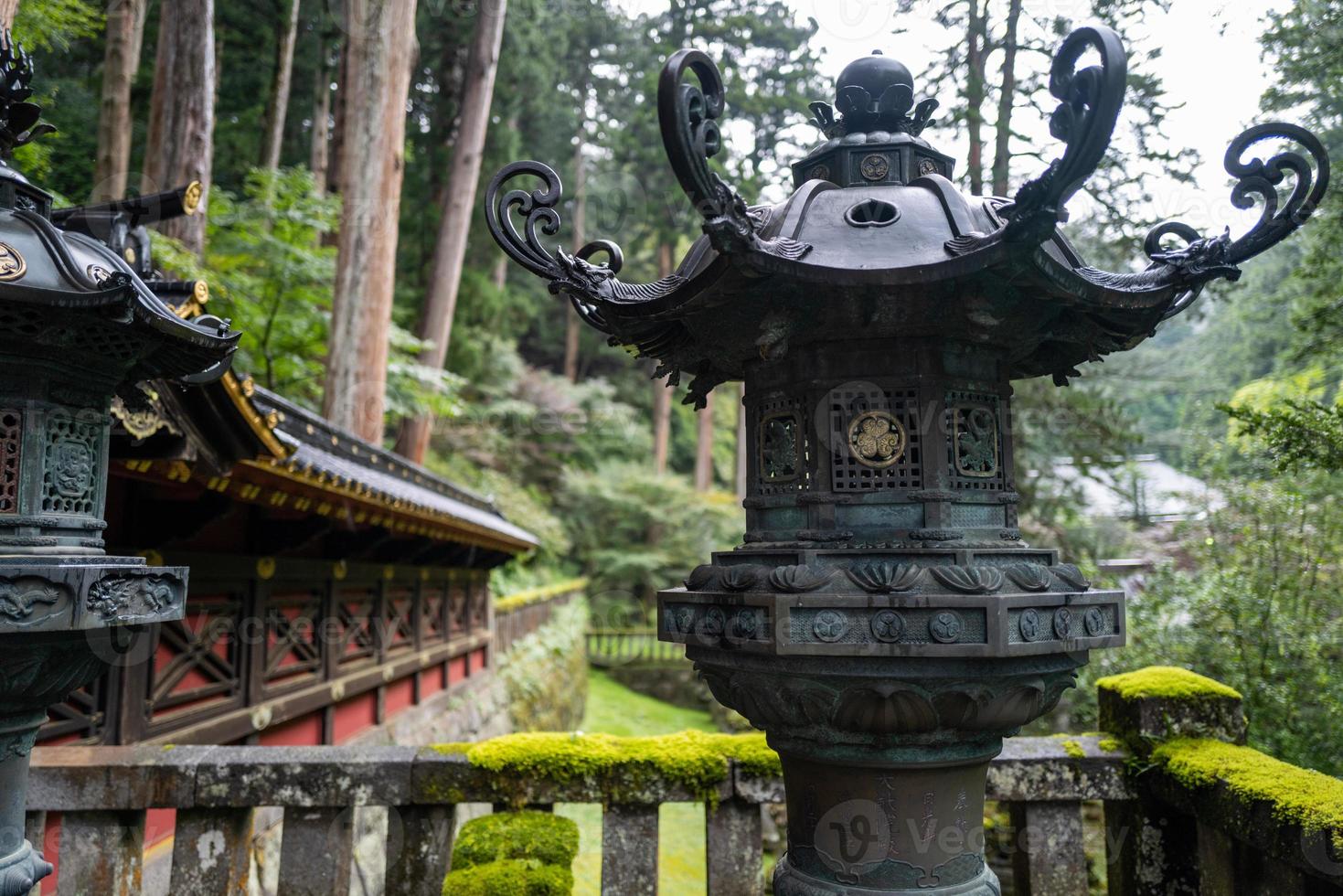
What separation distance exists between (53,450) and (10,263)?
0.59m

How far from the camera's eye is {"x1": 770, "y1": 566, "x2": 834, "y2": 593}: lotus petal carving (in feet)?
7.74

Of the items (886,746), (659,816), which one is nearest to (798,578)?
(886,746)

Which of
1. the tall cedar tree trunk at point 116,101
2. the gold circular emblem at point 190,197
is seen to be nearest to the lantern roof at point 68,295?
the gold circular emblem at point 190,197

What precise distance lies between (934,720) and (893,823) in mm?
398

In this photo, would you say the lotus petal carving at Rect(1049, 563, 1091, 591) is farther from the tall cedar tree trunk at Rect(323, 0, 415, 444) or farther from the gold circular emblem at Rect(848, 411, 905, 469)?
the tall cedar tree trunk at Rect(323, 0, 415, 444)

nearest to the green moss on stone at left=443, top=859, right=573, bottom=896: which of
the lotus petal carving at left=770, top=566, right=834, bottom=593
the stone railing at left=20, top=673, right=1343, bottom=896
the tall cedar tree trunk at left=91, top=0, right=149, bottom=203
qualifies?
the stone railing at left=20, top=673, right=1343, bottom=896

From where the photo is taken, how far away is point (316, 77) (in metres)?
19.0

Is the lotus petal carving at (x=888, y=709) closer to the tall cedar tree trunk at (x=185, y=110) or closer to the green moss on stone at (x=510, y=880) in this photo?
the green moss on stone at (x=510, y=880)

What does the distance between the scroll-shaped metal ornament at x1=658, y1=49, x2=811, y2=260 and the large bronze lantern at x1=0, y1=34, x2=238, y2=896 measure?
1.63 metres

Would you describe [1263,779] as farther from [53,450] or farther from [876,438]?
[53,450]

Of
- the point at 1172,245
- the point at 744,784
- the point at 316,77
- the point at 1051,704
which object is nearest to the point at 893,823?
the point at 1051,704

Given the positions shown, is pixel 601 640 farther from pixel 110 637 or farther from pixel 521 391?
pixel 110 637

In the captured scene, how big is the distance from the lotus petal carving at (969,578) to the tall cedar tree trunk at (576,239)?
2623cm

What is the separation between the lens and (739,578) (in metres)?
2.57
